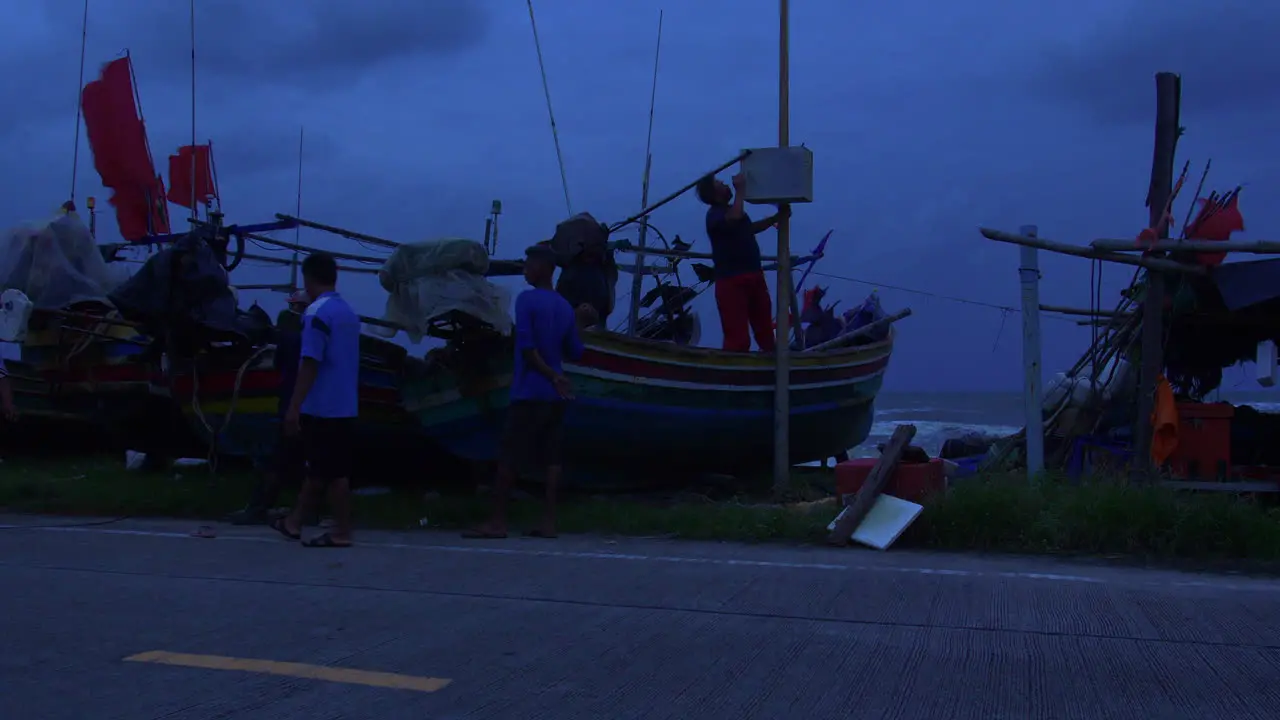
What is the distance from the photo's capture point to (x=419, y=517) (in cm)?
895

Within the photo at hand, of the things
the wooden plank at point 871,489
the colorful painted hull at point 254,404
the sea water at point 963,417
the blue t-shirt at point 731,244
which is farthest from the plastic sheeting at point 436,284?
the sea water at point 963,417

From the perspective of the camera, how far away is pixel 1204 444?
30.3 ft

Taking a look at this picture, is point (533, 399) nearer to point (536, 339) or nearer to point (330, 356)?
point (536, 339)

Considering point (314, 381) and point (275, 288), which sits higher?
point (275, 288)

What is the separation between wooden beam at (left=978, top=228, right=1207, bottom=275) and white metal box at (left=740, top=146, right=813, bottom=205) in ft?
5.10

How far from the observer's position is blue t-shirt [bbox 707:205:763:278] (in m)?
10.4

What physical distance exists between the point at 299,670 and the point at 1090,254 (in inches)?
271

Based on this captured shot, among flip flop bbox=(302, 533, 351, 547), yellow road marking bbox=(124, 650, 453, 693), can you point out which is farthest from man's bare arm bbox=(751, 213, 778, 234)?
yellow road marking bbox=(124, 650, 453, 693)

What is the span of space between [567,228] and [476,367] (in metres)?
1.60

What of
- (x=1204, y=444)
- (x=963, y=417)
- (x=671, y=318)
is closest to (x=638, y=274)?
(x=671, y=318)

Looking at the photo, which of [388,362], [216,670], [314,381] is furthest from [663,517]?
[216,670]

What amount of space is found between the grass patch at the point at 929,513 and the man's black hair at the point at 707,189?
2.67 metres

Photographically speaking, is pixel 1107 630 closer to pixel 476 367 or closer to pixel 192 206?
pixel 476 367

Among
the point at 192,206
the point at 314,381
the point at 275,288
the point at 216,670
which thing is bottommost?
the point at 216,670
